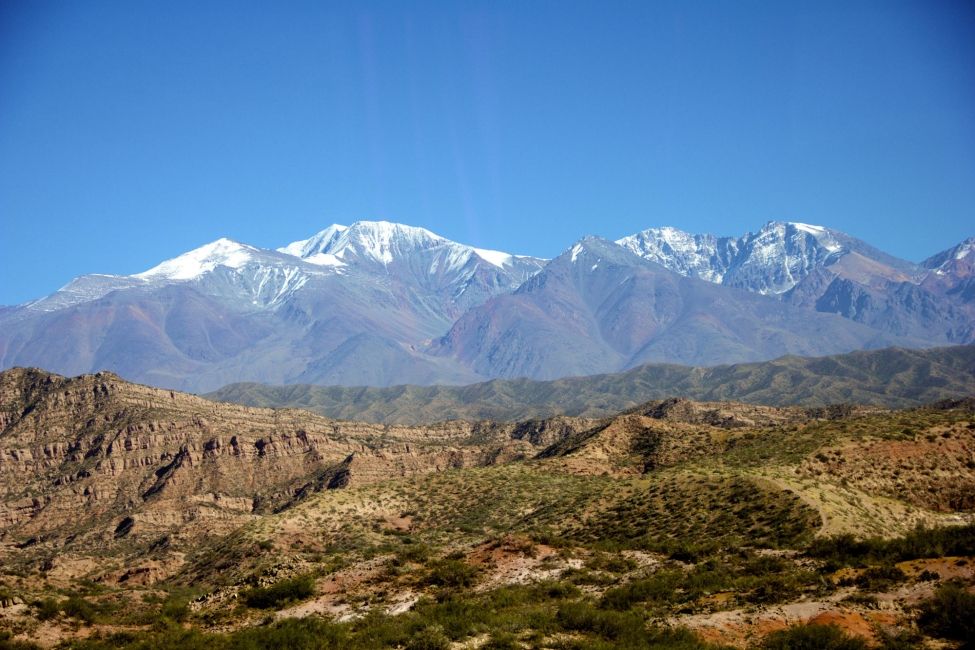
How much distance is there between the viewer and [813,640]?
83.7 feet

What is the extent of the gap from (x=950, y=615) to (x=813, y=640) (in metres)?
3.95

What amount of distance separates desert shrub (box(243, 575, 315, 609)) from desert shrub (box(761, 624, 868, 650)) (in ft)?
63.2

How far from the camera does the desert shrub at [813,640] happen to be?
983 inches

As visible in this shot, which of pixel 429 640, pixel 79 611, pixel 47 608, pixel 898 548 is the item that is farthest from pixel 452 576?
pixel 898 548

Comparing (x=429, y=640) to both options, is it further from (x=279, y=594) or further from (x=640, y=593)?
(x=279, y=594)

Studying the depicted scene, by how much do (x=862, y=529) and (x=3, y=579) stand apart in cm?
4131

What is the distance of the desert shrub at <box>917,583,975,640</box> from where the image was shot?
987 inches

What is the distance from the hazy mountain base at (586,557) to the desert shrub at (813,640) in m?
0.11

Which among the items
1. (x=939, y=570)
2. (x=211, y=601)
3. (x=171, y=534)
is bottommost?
(x=171, y=534)

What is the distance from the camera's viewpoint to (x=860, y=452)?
62375 mm

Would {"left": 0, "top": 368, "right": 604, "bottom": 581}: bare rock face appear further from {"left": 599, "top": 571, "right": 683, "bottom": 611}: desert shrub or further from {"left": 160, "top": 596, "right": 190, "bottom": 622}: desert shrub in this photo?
{"left": 599, "top": 571, "right": 683, "bottom": 611}: desert shrub

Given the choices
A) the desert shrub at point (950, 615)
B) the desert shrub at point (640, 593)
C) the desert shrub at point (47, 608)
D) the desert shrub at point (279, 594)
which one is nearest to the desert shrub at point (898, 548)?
the desert shrub at point (950, 615)

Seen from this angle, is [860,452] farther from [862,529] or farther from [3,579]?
[3,579]

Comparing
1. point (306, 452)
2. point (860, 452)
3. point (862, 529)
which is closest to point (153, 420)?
point (306, 452)
